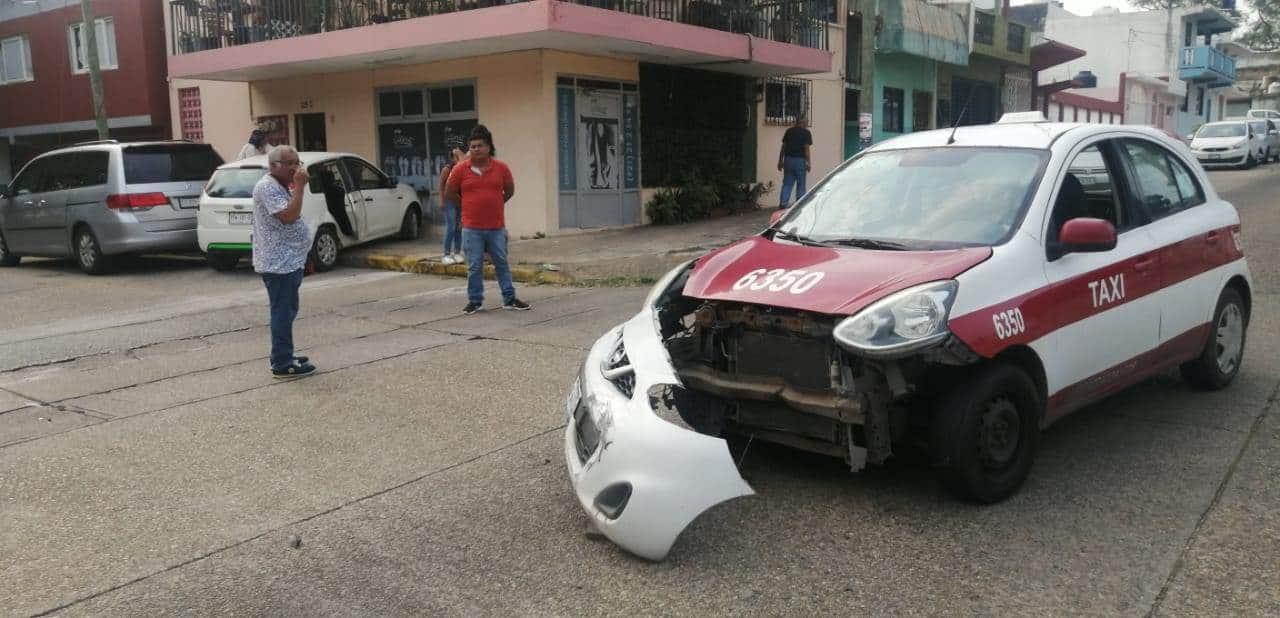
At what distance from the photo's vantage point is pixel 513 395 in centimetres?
649

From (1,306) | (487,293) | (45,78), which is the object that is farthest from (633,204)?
(45,78)

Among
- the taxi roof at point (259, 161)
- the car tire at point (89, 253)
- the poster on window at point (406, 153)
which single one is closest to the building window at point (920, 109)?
the poster on window at point (406, 153)

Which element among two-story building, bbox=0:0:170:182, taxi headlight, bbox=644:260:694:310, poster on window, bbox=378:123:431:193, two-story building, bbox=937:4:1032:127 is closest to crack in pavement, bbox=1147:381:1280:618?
taxi headlight, bbox=644:260:694:310

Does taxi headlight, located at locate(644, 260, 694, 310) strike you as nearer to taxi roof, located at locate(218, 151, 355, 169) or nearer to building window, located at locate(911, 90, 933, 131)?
taxi roof, located at locate(218, 151, 355, 169)

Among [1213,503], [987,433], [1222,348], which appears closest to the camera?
[987,433]

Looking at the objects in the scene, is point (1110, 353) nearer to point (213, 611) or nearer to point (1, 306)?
point (213, 611)

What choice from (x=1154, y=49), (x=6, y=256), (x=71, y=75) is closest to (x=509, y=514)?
(x=6, y=256)

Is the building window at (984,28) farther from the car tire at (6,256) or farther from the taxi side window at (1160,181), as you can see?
the taxi side window at (1160,181)

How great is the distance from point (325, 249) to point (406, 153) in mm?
4481

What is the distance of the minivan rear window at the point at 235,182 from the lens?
12.6m

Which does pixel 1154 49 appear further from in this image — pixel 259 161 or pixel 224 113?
pixel 259 161

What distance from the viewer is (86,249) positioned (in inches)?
539

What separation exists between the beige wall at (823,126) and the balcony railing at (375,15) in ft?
4.14

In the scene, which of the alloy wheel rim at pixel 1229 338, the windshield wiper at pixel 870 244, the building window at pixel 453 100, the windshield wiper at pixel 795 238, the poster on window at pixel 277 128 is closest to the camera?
the windshield wiper at pixel 870 244
